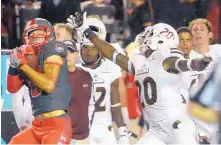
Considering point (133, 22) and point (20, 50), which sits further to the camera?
point (133, 22)

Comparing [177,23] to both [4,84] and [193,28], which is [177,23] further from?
[4,84]

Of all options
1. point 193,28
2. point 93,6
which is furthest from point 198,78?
point 93,6

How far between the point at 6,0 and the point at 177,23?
954mm

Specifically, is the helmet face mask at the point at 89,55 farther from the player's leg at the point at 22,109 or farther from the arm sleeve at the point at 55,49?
the arm sleeve at the point at 55,49

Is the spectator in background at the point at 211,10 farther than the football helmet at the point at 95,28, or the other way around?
the football helmet at the point at 95,28

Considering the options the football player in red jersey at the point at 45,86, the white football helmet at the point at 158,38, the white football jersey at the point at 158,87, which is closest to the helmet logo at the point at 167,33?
the white football helmet at the point at 158,38

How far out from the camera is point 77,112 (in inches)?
209

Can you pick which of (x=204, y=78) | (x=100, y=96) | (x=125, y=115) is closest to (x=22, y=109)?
(x=100, y=96)

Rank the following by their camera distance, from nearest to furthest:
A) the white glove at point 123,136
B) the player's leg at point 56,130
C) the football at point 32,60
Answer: the player's leg at point 56,130, the football at point 32,60, the white glove at point 123,136

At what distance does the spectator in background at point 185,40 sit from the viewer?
5137 mm

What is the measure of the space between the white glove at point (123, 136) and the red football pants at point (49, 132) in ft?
2.06

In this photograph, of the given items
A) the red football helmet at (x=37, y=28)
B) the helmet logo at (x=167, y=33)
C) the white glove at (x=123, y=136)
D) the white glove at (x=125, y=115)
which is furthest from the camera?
the white glove at (x=125, y=115)

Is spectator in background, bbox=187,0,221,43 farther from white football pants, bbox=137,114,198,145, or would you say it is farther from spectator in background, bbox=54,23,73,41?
spectator in background, bbox=54,23,73,41

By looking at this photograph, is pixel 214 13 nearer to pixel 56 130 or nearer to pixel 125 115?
pixel 125 115
